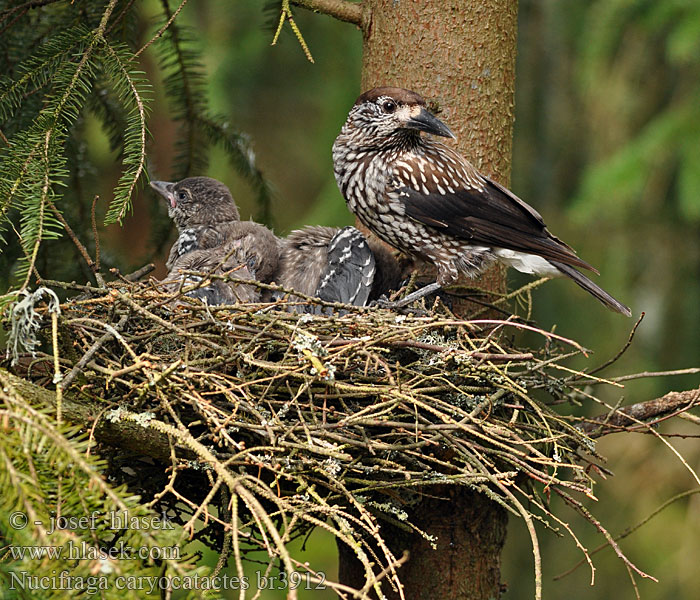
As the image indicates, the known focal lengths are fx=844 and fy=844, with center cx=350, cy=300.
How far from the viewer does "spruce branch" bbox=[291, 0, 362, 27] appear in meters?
3.31

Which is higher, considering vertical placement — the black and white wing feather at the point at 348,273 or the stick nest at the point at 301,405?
the black and white wing feather at the point at 348,273

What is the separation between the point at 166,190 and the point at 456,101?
1.46 metres

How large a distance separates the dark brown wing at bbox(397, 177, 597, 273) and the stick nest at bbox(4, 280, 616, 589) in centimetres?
75

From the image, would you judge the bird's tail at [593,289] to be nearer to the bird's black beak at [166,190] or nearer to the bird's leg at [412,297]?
the bird's leg at [412,297]

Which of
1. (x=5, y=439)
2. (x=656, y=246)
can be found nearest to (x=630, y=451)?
(x=656, y=246)

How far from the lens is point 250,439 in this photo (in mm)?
2416

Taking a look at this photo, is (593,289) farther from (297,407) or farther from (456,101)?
(297,407)

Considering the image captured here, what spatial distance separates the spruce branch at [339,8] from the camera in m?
3.31

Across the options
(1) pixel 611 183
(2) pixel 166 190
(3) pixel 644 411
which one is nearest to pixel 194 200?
(2) pixel 166 190

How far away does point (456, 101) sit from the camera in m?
3.40

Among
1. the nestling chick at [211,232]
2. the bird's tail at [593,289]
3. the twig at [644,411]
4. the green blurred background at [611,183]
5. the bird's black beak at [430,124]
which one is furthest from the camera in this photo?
the green blurred background at [611,183]

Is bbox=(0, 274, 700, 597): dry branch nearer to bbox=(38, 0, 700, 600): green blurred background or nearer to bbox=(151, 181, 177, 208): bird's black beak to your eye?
bbox=(151, 181, 177, 208): bird's black beak

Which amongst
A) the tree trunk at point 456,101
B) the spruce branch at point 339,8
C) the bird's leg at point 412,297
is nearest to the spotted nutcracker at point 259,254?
the bird's leg at point 412,297

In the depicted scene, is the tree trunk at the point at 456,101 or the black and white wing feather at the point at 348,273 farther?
the black and white wing feather at the point at 348,273
